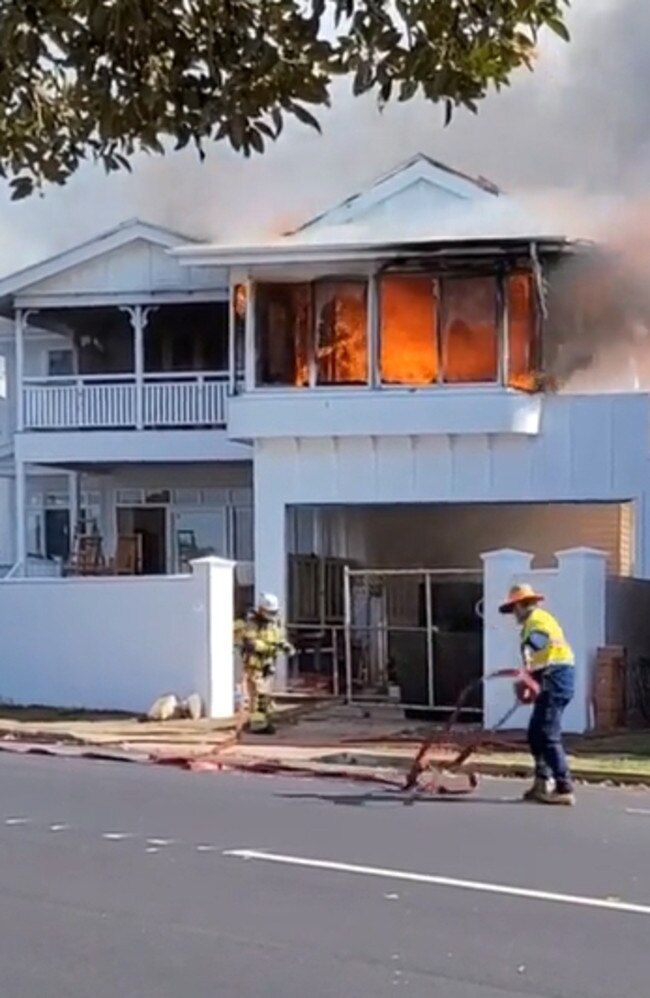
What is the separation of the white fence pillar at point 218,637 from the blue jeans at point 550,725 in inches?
274

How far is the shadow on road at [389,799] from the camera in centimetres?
1235

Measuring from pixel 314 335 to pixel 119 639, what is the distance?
521 centimetres

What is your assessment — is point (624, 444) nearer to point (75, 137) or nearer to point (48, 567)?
point (48, 567)

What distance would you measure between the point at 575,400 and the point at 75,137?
17.0 m

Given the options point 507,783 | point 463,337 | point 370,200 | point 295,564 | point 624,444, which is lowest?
point 507,783

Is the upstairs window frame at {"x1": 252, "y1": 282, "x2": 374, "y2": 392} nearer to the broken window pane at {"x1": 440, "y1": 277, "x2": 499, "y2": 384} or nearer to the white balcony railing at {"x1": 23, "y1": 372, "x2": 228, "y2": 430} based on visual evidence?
the broken window pane at {"x1": 440, "y1": 277, "x2": 499, "y2": 384}

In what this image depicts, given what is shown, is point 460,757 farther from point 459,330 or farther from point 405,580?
point 405,580

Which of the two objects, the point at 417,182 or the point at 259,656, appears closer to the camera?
the point at 259,656

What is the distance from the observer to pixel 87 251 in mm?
27094

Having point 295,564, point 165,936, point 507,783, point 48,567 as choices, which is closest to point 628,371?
point 295,564

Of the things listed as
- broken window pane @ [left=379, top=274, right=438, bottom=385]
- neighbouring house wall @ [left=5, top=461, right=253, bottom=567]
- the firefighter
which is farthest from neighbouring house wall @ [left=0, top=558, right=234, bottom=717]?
neighbouring house wall @ [left=5, top=461, right=253, bottom=567]

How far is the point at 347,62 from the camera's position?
4613 mm

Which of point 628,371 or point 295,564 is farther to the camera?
point 628,371

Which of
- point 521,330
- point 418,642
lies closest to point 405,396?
point 521,330
